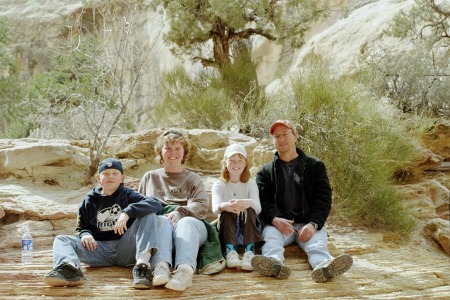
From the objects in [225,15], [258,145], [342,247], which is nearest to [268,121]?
[258,145]

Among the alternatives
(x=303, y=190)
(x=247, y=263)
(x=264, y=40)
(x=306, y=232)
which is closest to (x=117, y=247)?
(x=247, y=263)

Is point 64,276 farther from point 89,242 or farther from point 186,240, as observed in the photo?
point 186,240

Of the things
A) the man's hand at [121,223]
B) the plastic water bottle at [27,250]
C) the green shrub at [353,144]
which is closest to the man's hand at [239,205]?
the man's hand at [121,223]

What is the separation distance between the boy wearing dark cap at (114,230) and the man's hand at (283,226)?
100cm

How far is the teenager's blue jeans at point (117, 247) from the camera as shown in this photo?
14.1ft

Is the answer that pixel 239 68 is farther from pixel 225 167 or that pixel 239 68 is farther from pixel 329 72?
pixel 225 167

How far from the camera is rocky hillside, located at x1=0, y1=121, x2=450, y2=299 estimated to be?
4.41m

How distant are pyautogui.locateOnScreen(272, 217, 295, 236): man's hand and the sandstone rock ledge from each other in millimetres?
268

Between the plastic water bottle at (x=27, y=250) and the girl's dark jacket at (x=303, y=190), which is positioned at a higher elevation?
the girl's dark jacket at (x=303, y=190)

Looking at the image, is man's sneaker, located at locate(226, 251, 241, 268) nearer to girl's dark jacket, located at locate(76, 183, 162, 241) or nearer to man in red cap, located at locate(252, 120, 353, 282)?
man in red cap, located at locate(252, 120, 353, 282)

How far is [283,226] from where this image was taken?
4973 mm

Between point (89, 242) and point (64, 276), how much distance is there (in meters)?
0.37

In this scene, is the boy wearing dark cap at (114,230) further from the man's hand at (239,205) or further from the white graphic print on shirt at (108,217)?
the man's hand at (239,205)

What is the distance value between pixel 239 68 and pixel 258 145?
3.78m
